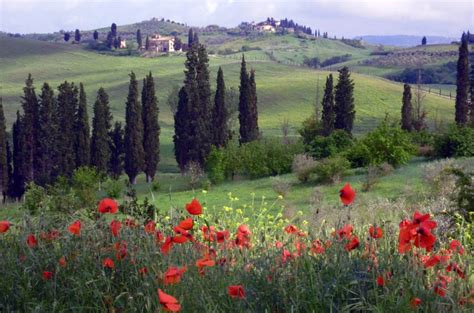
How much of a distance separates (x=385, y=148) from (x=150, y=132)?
854 inches

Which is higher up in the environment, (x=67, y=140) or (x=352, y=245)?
(x=352, y=245)

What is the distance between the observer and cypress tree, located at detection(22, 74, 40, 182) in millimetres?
49375

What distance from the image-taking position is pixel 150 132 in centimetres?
5028

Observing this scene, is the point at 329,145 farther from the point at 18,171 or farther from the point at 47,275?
the point at 47,275

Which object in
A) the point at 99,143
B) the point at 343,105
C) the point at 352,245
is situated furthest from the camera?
the point at 343,105

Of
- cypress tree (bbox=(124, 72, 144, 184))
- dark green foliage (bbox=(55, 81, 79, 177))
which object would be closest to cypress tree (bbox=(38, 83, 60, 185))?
dark green foliage (bbox=(55, 81, 79, 177))

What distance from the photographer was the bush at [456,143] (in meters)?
34.2

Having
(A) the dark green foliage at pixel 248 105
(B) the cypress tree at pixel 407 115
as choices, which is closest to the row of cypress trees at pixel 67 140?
(A) the dark green foliage at pixel 248 105

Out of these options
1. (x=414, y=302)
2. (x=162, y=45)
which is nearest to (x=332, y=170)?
(x=414, y=302)

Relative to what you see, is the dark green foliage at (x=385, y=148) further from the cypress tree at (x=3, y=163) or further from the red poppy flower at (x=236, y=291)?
the red poppy flower at (x=236, y=291)

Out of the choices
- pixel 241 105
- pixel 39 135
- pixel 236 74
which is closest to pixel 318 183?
pixel 241 105

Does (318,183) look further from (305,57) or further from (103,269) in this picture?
→ (305,57)

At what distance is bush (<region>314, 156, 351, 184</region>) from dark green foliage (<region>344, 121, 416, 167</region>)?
162 cm

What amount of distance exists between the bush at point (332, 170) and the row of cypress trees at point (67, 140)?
767 inches
